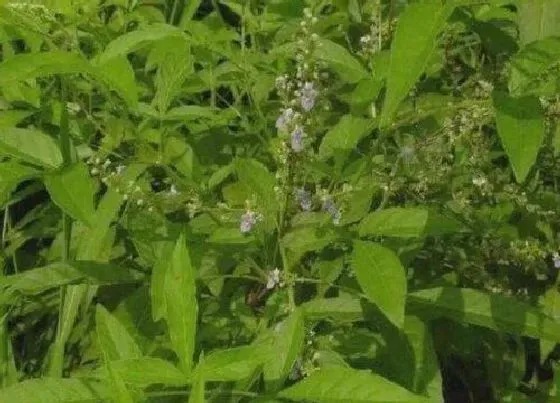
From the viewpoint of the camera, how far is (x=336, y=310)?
1.57 m

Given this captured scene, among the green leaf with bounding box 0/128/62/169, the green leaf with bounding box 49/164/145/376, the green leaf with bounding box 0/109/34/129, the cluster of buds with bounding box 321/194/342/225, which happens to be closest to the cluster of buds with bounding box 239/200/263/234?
the cluster of buds with bounding box 321/194/342/225

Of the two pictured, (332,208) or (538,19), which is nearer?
(538,19)

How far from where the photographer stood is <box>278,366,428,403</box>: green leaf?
117 centimetres

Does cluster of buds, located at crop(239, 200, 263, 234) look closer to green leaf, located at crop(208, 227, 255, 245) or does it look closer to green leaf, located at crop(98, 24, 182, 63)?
green leaf, located at crop(208, 227, 255, 245)

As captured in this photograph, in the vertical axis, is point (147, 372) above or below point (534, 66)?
below

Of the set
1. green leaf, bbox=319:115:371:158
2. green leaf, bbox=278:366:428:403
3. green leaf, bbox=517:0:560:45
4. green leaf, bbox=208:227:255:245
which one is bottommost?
green leaf, bbox=278:366:428:403

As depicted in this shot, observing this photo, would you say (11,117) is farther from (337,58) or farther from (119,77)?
(337,58)

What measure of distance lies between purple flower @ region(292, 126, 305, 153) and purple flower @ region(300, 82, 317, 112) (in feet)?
0.15

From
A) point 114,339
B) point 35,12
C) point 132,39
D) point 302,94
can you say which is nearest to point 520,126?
point 302,94

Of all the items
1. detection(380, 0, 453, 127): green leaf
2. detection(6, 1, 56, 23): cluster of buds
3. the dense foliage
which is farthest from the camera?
detection(6, 1, 56, 23): cluster of buds

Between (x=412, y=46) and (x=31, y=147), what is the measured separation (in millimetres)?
788

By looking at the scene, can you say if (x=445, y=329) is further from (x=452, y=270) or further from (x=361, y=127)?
(x=361, y=127)

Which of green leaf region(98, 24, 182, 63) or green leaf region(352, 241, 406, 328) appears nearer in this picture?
green leaf region(352, 241, 406, 328)

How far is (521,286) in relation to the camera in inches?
87.7
